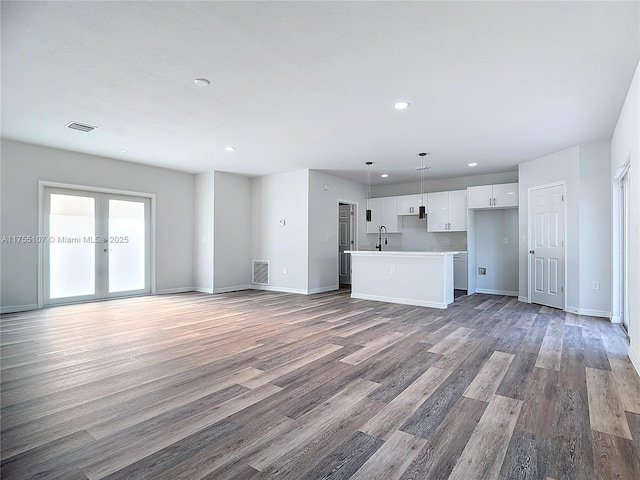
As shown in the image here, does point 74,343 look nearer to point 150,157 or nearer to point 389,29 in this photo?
point 150,157

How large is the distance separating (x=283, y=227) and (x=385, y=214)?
9.02 ft

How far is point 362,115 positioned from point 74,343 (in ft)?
13.4

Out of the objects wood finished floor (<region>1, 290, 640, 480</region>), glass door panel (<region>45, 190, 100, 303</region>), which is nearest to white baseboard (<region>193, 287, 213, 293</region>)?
→ glass door panel (<region>45, 190, 100, 303</region>)

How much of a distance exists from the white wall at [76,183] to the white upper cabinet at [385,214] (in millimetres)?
4472

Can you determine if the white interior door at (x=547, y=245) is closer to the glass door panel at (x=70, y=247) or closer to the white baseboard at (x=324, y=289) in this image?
the white baseboard at (x=324, y=289)

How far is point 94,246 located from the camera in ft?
19.8

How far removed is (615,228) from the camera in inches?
184

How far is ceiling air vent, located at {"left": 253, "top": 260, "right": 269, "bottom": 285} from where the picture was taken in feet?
25.5

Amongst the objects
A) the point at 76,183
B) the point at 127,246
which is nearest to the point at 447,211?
the point at 127,246

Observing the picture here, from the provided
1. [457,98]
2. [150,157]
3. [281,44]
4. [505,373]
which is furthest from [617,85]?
[150,157]

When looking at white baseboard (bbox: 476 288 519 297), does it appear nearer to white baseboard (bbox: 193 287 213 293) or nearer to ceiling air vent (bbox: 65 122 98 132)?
white baseboard (bbox: 193 287 213 293)

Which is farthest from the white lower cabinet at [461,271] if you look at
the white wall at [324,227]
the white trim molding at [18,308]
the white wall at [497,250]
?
the white trim molding at [18,308]

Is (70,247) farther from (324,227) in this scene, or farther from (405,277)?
(405,277)

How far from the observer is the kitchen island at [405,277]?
549 cm
